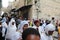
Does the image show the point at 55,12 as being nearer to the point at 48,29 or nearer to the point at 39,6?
the point at 39,6

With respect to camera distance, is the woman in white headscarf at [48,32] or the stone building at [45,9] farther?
the stone building at [45,9]

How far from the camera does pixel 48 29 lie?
18.6 ft

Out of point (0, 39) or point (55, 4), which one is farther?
point (55, 4)

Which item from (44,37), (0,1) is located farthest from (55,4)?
→ (0,1)

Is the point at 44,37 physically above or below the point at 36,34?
below

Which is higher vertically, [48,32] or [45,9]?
[48,32]

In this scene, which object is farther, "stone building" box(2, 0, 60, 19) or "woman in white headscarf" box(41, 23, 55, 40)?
"stone building" box(2, 0, 60, 19)

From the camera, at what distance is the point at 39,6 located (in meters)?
26.9

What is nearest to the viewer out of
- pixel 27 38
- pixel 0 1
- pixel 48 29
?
pixel 27 38

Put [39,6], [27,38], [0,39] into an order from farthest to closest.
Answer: [39,6]
[0,39]
[27,38]

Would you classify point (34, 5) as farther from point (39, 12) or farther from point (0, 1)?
point (0, 1)

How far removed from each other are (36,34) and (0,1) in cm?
6580

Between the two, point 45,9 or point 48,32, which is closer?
point 48,32

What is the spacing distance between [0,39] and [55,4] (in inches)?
795
